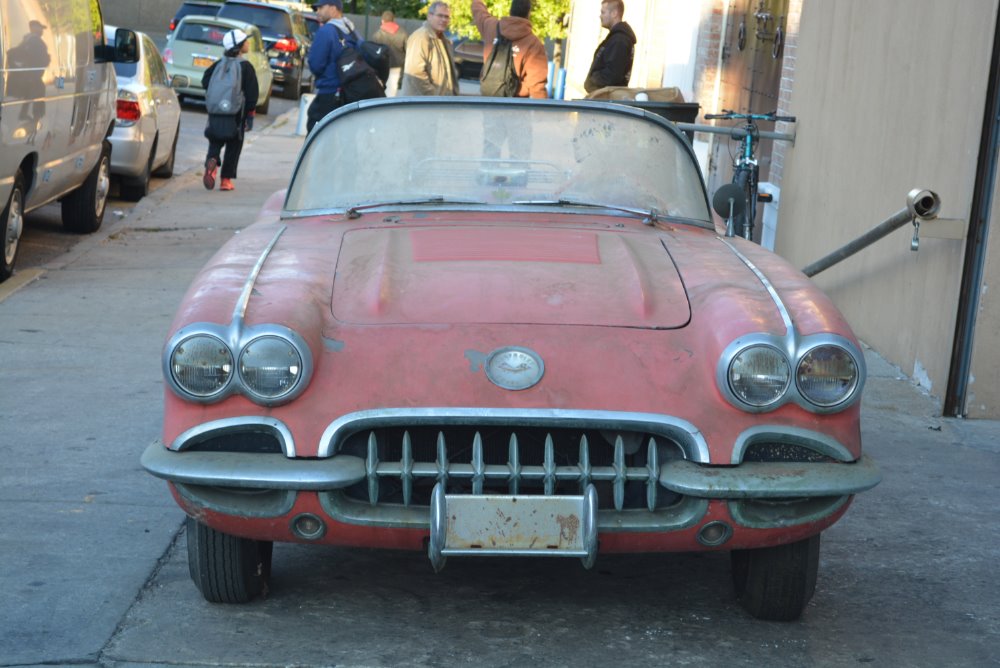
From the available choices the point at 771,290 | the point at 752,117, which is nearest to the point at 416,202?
the point at 771,290

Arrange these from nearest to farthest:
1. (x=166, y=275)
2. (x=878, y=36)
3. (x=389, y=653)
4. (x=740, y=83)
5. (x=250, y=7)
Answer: (x=389, y=653), (x=878, y=36), (x=166, y=275), (x=740, y=83), (x=250, y=7)

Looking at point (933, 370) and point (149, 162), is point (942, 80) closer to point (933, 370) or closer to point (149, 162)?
point (933, 370)

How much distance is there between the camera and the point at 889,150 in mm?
7793

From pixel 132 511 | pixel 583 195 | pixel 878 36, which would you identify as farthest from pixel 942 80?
pixel 132 511

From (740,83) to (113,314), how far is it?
6968mm

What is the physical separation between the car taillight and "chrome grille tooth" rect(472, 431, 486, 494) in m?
10.1

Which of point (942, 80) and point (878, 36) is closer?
point (942, 80)

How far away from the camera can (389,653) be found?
3.76 metres

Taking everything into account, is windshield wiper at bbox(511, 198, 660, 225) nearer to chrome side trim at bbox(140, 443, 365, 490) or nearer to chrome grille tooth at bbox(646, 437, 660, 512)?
chrome grille tooth at bbox(646, 437, 660, 512)

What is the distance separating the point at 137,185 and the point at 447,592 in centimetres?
1030

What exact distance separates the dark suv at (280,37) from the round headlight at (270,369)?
24200 millimetres

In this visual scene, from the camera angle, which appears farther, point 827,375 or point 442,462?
point 827,375

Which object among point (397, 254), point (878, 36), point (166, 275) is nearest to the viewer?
point (397, 254)

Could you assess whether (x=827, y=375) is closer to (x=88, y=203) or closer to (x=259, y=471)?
(x=259, y=471)
